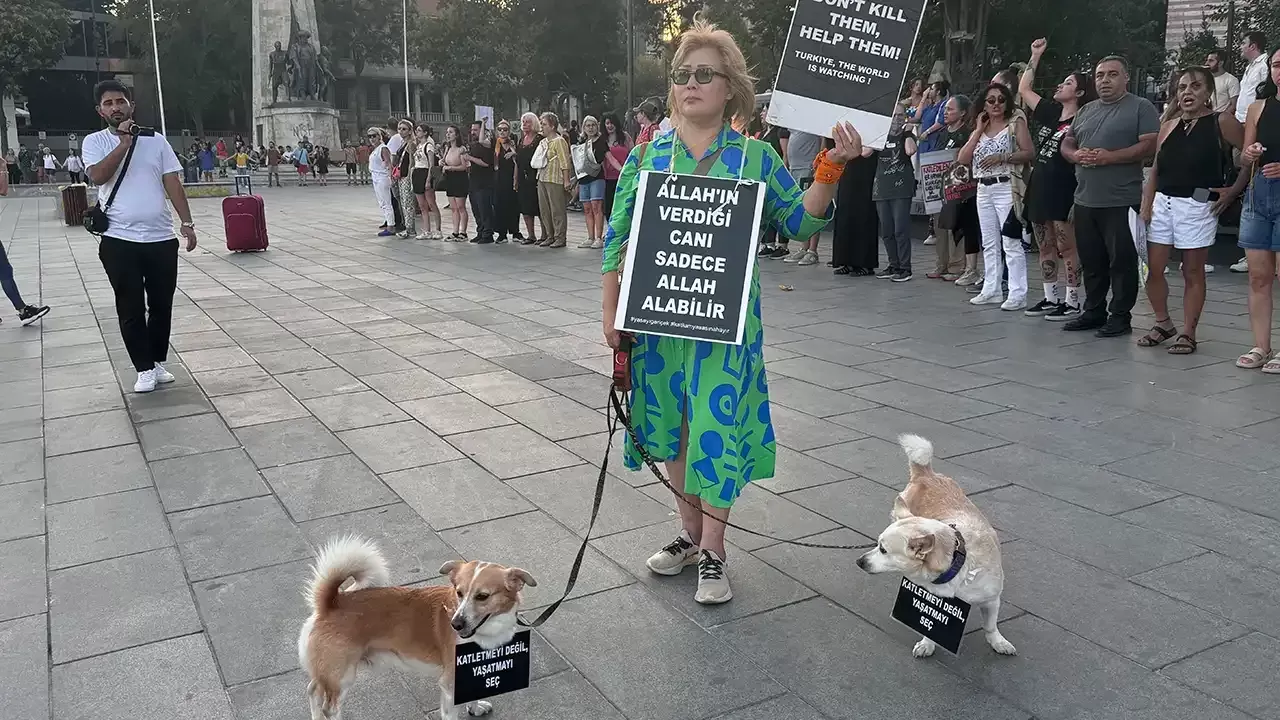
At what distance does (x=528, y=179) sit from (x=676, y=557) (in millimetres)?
12095

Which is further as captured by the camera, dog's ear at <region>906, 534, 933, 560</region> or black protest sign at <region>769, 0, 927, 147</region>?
black protest sign at <region>769, 0, 927, 147</region>

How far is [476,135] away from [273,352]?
28.8 feet

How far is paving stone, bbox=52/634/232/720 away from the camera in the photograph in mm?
2871

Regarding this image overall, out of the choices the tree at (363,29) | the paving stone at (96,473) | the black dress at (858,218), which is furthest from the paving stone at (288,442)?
the tree at (363,29)

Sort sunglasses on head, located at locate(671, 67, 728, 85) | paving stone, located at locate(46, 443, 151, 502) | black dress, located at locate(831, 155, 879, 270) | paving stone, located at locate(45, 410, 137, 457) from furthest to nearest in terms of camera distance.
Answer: black dress, located at locate(831, 155, 879, 270) < paving stone, located at locate(45, 410, 137, 457) < paving stone, located at locate(46, 443, 151, 502) < sunglasses on head, located at locate(671, 67, 728, 85)

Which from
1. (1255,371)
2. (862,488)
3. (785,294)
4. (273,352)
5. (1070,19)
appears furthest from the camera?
(1070,19)

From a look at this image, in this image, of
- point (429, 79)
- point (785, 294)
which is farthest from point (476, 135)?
point (429, 79)

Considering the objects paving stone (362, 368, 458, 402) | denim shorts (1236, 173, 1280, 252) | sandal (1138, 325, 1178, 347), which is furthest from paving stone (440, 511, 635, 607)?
sandal (1138, 325, 1178, 347)

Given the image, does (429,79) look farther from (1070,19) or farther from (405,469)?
(405,469)

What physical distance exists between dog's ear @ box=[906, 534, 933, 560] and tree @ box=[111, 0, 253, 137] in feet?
200

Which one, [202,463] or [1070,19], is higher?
[1070,19]

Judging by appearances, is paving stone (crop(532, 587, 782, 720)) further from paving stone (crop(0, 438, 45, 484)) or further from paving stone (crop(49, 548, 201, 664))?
paving stone (crop(0, 438, 45, 484))

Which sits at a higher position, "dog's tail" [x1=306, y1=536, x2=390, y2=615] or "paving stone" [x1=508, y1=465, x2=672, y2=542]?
"dog's tail" [x1=306, y1=536, x2=390, y2=615]

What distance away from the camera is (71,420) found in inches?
236
